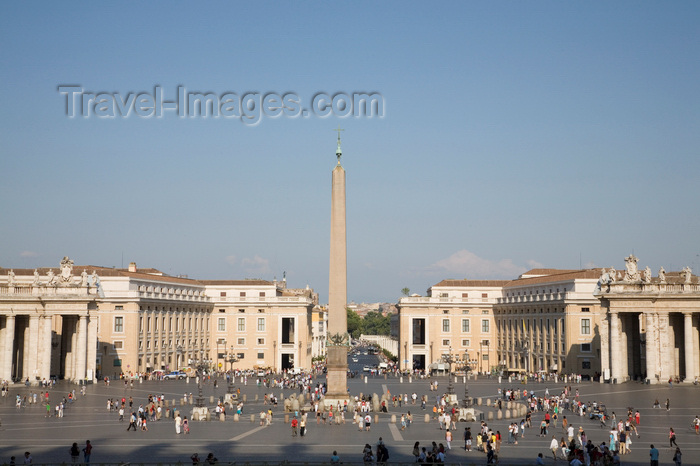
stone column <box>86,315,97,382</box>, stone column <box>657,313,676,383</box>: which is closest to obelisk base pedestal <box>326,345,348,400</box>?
stone column <box>86,315,97,382</box>

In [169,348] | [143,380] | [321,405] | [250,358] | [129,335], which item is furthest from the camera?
[250,358]

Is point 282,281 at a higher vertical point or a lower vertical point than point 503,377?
higher

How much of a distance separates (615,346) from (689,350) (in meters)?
5.77

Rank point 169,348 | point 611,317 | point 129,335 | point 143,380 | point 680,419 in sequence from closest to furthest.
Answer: point 680,419, point 611,317, point 143,380, point 129,335, point 169,348

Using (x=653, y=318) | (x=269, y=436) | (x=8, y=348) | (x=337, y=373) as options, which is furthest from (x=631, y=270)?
(x=8, y=348)

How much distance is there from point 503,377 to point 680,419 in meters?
44.6

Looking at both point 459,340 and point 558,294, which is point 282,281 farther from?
point 558,294

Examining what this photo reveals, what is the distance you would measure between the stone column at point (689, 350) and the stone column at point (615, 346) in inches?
203

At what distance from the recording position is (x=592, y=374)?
3319 inches

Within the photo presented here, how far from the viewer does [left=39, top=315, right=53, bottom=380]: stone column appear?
7125 cm

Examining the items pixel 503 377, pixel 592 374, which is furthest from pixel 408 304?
pixel 592 374

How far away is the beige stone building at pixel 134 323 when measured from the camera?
7206 cm

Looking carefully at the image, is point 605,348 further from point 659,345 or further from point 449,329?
point 449,329

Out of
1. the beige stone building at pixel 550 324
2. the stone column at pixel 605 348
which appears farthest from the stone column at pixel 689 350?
the beige stone building at pixel 550 324
